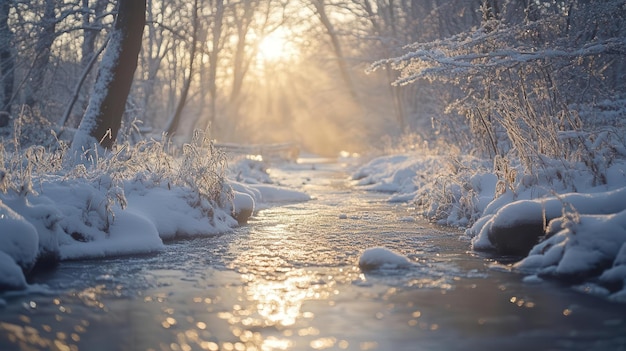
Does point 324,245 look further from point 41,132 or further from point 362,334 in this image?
point 41,132

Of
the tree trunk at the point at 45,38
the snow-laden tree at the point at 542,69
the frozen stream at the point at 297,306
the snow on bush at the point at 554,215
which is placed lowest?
A: the frozen stream at the point at 297,306

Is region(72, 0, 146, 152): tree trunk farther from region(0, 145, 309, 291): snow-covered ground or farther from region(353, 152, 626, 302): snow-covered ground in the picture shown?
region(353, 152, 626, 302): snow-covered ground

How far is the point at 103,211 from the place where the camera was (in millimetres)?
6781

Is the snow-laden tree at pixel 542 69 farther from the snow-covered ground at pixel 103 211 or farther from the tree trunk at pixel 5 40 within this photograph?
the tree trunk at pixel 5 40

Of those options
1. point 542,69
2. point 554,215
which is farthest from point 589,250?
point 542,69

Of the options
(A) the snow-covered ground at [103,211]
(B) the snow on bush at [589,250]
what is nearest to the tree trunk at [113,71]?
(A) the snow-covered ground at [103,211]

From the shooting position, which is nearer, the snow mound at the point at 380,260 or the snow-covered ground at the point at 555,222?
the snow-covered ground at the point at 555,222

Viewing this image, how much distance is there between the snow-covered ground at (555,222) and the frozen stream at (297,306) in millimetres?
315

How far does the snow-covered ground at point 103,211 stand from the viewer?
5.39 metres

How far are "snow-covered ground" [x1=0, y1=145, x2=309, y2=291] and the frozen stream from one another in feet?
0.93

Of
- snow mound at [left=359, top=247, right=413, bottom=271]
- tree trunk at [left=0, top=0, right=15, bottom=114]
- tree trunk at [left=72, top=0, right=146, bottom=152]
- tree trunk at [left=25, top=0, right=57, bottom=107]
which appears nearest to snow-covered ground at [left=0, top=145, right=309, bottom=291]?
tree trunk at [left=72, top=0, right=146, bottom=152]

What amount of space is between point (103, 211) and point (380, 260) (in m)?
2.96

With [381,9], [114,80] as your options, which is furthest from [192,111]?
[114,80]

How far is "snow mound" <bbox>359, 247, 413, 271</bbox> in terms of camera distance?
19.2 ft
